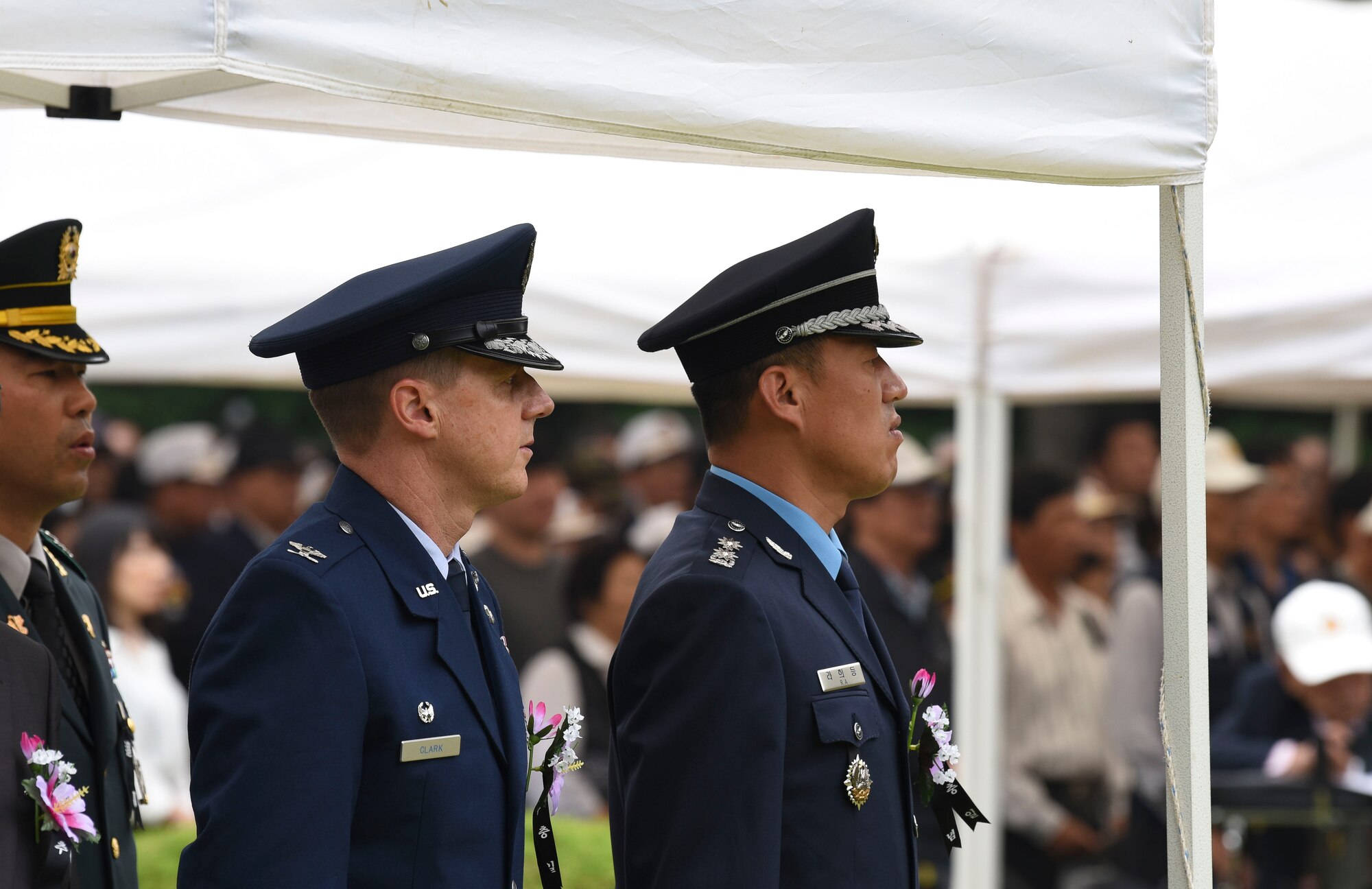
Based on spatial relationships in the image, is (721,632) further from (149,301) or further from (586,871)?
(149,301)

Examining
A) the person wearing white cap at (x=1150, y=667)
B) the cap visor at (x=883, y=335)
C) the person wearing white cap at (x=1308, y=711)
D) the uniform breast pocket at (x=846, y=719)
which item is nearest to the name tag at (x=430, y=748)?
the uniform breast pocket at (x=846, y=719)

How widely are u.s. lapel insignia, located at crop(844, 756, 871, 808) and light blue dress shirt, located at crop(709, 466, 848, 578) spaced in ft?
1.26

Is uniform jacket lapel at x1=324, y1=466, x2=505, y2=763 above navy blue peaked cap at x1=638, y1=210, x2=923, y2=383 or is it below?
below

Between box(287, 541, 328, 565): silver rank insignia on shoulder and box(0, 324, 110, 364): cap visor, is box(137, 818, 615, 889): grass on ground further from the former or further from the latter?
box(287, 541, 328, 565): silver rank insignia on shoulder

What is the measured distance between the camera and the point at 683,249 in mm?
5211

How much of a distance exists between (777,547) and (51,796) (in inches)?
47.8

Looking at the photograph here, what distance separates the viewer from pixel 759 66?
2281 mm

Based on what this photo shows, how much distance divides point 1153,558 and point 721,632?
7.00 metres

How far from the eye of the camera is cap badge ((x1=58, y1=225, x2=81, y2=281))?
3.34m

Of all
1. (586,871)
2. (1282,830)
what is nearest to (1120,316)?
(1282,830)

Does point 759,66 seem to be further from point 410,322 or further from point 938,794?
point 938,794

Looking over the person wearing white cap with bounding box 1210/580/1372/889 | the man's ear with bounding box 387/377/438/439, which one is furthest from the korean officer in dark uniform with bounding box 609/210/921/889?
the person wearing white cap with bounding box 1210/580/1372/889

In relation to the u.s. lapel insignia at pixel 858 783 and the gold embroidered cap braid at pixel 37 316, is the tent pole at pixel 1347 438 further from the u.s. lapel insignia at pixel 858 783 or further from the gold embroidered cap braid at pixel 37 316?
the gold embroidered cap braid at pixel 37 316

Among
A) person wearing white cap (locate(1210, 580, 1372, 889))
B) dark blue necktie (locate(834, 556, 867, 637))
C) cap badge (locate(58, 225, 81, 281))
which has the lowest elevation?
person wearing white cap (locate(1210, 580, 1372, 889))
